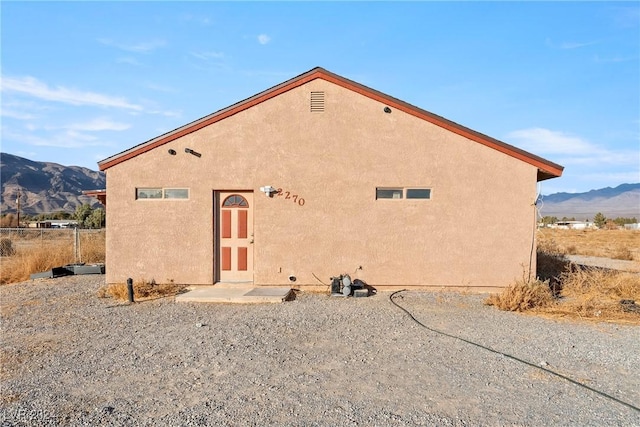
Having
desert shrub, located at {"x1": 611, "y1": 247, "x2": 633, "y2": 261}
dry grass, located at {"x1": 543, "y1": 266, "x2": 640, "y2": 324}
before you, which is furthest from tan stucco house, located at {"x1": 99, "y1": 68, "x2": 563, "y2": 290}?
desert shrub, located at {"x1": 611, "y1": 247, "x2": 633, "y2": 261}

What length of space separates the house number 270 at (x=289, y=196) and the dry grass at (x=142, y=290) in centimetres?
339

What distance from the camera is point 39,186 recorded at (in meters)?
110

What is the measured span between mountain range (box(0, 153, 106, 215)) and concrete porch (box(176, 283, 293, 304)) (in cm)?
9034

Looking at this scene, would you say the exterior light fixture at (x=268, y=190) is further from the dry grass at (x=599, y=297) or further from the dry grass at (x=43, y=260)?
the dry grass at (x=43, y=260)

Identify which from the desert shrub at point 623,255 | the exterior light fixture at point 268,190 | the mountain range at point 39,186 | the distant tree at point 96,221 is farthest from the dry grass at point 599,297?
the mountain range at point 39,186

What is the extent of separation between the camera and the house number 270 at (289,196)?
11.5 m

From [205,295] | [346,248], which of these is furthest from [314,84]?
[205,295]

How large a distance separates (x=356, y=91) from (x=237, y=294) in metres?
5.77

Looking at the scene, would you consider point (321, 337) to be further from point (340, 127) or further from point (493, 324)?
point (340, 127)

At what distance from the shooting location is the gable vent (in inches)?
454

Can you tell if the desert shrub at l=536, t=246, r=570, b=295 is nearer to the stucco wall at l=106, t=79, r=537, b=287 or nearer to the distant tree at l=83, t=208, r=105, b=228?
the stucco wall at l=106, t=79, r=537, b=287

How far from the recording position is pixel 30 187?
4205 inches

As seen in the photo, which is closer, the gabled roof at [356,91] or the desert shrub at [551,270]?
the gabled roof at [356,91]

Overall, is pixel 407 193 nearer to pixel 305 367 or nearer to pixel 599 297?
pixel 599 297
